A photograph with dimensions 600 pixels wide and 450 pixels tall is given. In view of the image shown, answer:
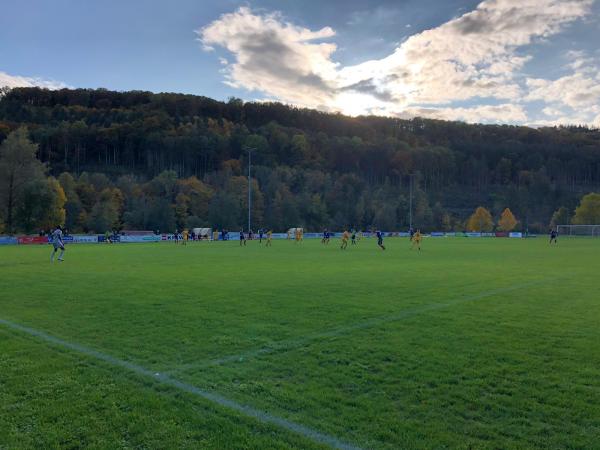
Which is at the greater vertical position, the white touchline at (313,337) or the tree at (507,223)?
the tree at (507,223)

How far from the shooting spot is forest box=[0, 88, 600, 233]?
3305 inches

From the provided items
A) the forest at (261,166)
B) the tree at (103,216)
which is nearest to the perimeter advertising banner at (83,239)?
the forest at (261,166)

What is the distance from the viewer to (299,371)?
249 inches

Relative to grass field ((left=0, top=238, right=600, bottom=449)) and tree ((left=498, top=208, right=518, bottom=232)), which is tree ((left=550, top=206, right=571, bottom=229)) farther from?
grass field ((left=0, top=238, right=600, bottom=449))

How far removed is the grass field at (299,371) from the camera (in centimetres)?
454

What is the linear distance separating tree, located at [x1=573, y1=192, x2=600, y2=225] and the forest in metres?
9.61

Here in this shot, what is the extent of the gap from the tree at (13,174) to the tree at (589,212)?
367 ft

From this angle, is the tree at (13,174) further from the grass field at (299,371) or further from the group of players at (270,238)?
the grass field at (299,371)

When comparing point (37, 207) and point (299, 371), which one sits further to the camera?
point (37, 207)

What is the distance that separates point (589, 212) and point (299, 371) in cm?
11805

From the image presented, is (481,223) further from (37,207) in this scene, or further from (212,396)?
(212,396)

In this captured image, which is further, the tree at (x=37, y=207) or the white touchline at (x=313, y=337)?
the tree at (x=37, y=207)

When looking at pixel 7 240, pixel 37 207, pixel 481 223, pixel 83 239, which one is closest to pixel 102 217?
pixel 37 207

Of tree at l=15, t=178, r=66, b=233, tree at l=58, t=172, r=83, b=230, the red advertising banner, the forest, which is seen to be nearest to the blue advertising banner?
the red advertising banner
